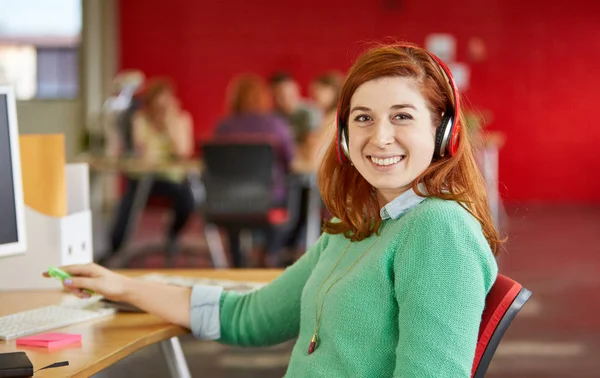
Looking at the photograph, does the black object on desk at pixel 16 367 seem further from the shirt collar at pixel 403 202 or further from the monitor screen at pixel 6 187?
the shirt collar at pixel 403 202

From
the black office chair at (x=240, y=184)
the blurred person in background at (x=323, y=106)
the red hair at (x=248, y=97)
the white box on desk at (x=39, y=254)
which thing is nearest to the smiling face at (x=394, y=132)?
the white box on desk at (x=39, y=254)

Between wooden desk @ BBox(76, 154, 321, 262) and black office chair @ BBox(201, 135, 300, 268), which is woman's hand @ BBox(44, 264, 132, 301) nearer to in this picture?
black office chair @ BBox(201, 135, 300, 268)

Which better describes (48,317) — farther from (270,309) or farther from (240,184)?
(240,184)

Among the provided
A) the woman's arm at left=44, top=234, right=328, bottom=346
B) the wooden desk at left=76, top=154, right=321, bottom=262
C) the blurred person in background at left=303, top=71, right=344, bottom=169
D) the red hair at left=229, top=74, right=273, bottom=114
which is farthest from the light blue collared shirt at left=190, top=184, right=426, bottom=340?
the red hair at left=229, top=74, right=273, bottom=114

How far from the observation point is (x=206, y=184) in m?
5.36

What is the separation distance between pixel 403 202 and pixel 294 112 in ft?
17.6

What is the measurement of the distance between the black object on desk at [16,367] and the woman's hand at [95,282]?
38 centimetres

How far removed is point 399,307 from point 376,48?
439 mm

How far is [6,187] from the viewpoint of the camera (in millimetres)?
1918

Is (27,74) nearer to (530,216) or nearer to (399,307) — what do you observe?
(530,216)

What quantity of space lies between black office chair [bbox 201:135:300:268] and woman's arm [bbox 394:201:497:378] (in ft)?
12.8

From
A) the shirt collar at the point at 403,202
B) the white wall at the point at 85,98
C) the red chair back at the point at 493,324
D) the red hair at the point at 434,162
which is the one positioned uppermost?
the red hair at the point at 434,162

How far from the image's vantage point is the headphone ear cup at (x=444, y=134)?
147 centimetres

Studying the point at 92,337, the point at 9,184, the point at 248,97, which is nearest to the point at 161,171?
the point at 248,97
